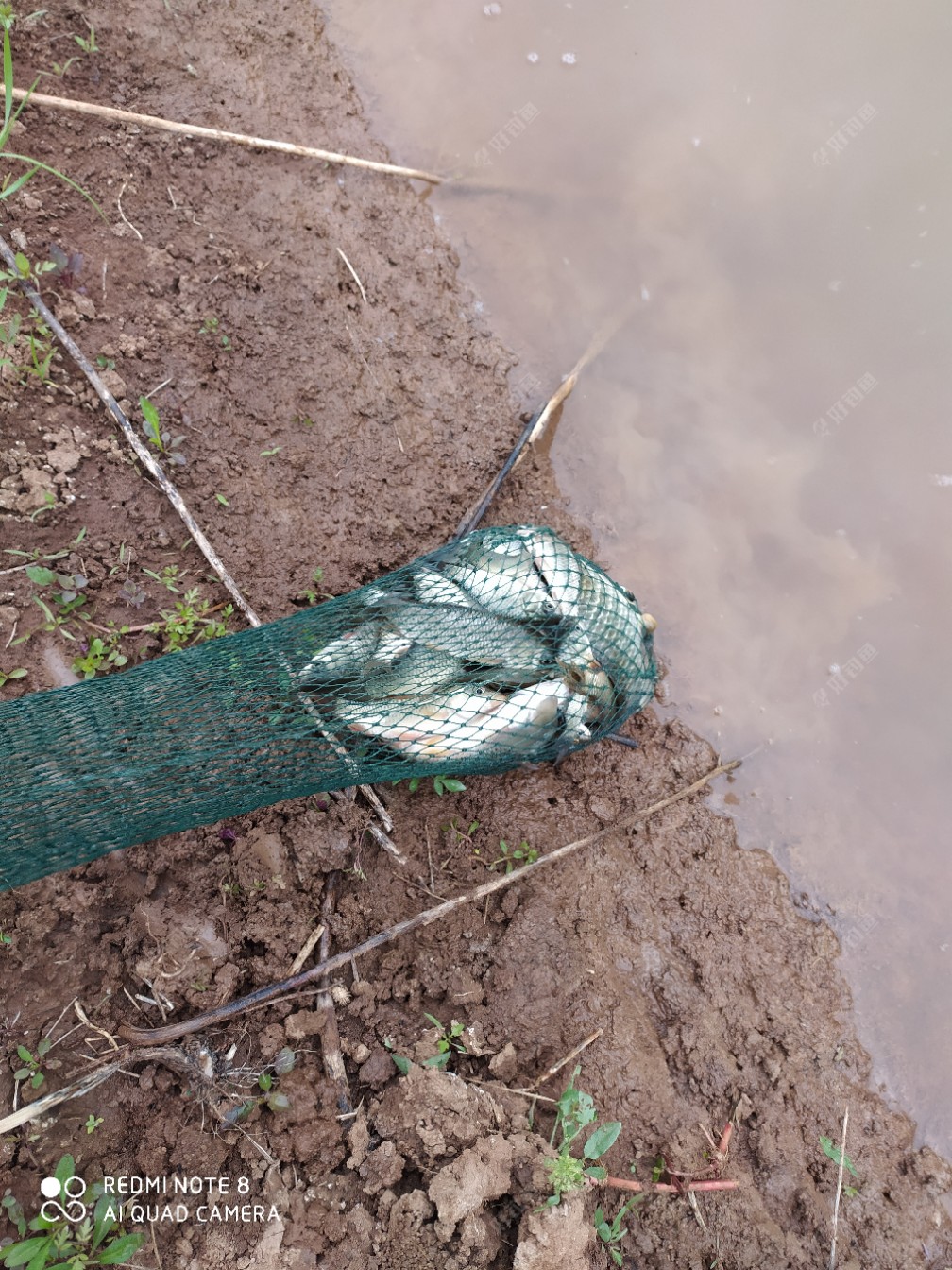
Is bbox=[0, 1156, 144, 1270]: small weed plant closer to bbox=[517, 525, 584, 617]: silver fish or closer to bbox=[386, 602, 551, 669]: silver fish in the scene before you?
bbox=[386, 602, 551, 669]: silver fish

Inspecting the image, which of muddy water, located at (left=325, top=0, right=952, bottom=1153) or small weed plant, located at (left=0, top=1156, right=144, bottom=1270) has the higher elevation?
muddy water, located at (left=325, top=0, right=952, bottom=1153)

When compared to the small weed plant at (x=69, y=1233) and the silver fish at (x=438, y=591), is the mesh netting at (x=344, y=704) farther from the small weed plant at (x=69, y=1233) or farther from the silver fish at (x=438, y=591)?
the small weed plant at (x=69, y=1233)

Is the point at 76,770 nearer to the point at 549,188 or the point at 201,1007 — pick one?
the point at 201,1007

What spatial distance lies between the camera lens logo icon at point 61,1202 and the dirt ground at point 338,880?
0.18 ft

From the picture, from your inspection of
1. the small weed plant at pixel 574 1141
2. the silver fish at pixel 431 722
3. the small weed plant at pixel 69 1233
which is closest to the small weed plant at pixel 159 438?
the silver fish at pixel 431 722

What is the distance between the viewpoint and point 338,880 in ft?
10.3

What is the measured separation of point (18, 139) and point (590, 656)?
145 inches

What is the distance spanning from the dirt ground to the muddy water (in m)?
0.39

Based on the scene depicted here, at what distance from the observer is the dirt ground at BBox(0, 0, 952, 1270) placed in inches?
106

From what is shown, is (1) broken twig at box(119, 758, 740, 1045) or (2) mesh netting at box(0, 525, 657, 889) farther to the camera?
(1) broken twig at box(119, 758, 740, 1045)

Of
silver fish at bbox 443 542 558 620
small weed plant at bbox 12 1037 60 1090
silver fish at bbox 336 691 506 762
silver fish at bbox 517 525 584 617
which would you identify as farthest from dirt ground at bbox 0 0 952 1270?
silver fish at bbox 517 525 584 617

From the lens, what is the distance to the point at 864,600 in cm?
405

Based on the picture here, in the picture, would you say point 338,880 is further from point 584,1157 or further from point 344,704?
point 584,1157

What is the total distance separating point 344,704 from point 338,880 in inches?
33.0
